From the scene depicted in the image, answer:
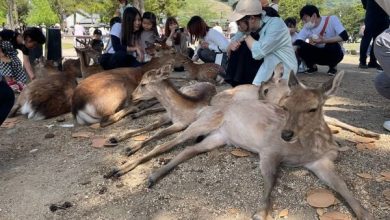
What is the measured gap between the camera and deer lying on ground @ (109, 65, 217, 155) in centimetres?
456

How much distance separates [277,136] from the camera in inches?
138

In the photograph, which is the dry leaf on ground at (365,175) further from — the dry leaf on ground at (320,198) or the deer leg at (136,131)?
the deer leg at (136,131)

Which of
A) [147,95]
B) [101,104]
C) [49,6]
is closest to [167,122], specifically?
[147,95]

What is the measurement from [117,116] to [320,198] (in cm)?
288

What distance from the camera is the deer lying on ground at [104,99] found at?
517cm

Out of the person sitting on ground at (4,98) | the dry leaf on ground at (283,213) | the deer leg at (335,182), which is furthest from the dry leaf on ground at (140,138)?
the dry leaf on ground at (283,213)

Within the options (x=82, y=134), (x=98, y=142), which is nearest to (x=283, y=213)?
(x=98, y=142)

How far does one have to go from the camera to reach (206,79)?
7.52m

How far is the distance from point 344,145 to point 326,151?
0.68 m

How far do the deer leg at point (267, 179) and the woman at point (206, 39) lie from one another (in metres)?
4.77

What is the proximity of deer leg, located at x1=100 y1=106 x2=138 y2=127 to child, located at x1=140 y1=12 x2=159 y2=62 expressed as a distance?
8.51ft

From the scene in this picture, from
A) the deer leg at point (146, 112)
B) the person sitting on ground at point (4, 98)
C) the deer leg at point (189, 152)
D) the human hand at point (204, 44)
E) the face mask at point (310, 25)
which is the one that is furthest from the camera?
the human hand at point (204, 44)

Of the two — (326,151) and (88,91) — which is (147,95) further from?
(326,151)

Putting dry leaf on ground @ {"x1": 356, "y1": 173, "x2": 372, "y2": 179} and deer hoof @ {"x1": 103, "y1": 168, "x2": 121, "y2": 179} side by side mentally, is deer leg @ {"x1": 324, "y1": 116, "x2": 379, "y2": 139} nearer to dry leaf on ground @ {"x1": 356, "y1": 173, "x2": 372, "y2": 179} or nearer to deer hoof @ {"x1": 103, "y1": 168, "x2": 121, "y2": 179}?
dry leaf on ground @ {"x1": 356, "y1": 173, "x2": 372, "y2": 179}
